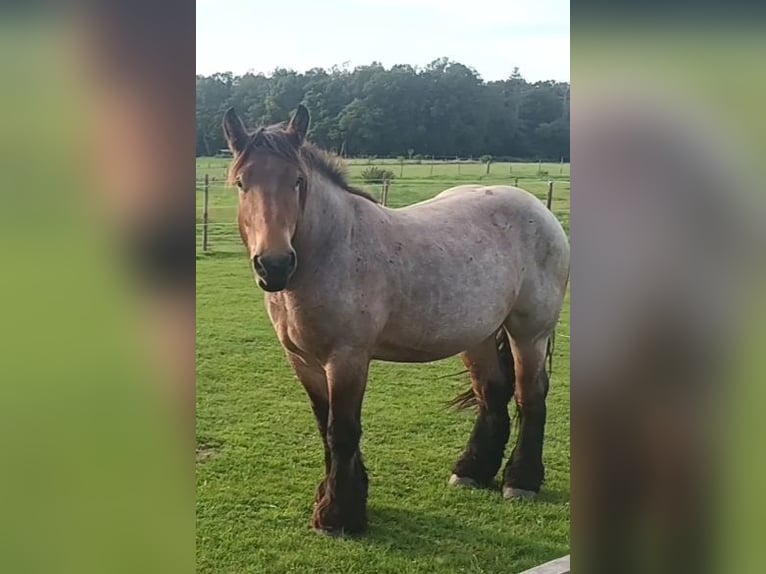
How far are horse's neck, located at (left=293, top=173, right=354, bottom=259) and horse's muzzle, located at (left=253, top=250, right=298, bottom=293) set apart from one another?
0.49ft

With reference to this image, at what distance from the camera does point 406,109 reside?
5.97 feet

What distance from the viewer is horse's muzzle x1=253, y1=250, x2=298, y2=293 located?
→ 4.85 ft

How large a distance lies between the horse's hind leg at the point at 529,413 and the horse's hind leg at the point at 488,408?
4 cm

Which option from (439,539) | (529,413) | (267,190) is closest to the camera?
(267,190)

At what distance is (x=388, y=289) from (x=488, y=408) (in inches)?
20.4

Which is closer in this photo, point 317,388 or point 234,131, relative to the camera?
point 234,131

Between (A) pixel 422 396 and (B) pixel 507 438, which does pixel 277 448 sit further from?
(B) pixel 507 438

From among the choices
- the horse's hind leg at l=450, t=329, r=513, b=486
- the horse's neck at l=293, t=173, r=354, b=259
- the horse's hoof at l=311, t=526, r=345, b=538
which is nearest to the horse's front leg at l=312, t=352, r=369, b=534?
the horse's hoof at l=311, t=526, r=345, b=538

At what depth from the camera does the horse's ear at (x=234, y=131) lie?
1.47m

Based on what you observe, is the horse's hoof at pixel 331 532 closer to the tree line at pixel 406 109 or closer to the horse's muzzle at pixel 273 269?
the horse's muzzle at pixel 273 269
